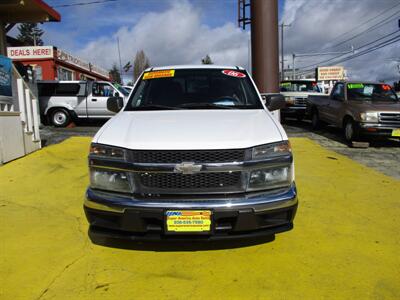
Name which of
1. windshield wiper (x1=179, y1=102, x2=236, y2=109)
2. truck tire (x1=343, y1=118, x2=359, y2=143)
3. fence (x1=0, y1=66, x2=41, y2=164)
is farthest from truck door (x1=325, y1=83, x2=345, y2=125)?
fence (x1=0, y1=66, x2=41, y2=164)

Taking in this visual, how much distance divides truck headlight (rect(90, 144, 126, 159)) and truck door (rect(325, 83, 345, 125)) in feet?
29.5

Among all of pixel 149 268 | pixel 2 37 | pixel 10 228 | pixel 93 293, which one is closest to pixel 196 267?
pixel 149 268

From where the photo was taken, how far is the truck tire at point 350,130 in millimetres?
10070

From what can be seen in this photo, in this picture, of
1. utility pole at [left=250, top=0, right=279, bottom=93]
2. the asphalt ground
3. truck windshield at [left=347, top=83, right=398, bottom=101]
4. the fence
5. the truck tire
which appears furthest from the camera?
utility pole at [left=250, top=0, right=279, bottom=93]

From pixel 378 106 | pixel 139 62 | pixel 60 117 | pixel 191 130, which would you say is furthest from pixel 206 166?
pixel 139 62

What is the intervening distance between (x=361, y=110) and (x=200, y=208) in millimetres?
8041

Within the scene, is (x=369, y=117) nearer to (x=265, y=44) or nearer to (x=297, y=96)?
(x=265, y=44)

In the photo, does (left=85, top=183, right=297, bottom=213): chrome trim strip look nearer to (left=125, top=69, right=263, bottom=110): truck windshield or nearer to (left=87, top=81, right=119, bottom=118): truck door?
(left=125, top=69, right=263, bottom=110): truck windshield

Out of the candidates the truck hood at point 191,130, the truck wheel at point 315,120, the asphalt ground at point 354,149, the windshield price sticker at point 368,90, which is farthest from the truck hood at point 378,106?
the truck hood at point 191,130

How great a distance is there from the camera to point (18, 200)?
542 cm

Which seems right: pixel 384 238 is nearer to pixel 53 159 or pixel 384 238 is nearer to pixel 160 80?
pixel 160 80

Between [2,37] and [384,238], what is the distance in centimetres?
1294

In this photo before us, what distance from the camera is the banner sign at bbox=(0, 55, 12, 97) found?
7.68m

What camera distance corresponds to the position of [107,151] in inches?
133
